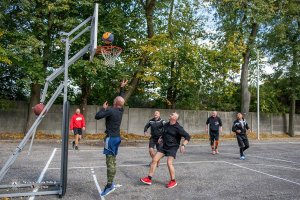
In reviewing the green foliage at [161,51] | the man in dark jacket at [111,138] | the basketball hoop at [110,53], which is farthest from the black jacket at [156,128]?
the green foliage at [161,51]

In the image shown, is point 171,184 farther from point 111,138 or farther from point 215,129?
point 215,129

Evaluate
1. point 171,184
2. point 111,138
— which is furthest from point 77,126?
point 111,138

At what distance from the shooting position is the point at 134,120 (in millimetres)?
24547

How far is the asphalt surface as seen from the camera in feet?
25.6

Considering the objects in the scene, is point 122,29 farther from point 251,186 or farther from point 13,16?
point 251,186

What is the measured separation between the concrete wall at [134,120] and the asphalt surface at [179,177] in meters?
7.63

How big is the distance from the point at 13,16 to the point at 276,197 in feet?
59.0

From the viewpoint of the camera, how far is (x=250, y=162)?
13.0m

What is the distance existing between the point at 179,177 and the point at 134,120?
592 inches

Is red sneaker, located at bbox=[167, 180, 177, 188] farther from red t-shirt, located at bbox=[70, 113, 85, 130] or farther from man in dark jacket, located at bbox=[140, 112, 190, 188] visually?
red t-shirt, located at bbox=[70, 113, 85, 130]

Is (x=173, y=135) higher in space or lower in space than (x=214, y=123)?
lower

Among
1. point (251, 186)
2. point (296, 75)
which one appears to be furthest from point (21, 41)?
point (296, 75)

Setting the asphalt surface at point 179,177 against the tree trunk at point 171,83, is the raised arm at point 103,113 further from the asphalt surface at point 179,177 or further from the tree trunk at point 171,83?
the tree trunk at point 171,83

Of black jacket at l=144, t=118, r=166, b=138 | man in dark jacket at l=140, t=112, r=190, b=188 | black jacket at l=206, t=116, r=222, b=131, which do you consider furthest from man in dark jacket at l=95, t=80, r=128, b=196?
black jacket at l=206, t=116, r=222, b=131
